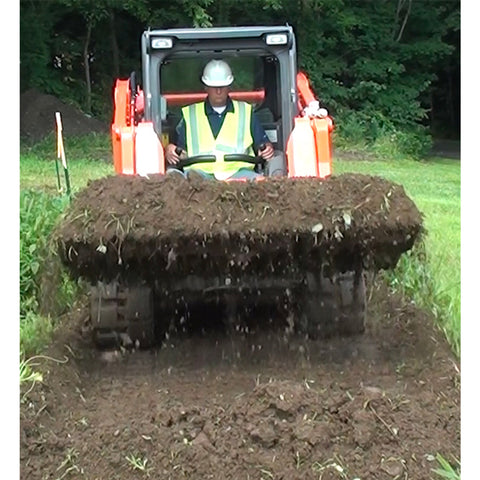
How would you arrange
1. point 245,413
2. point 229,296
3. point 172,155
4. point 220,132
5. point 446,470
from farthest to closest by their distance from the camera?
point 220,132 → point 172,155 → point 229,296 → point 245,413 → point 446,470

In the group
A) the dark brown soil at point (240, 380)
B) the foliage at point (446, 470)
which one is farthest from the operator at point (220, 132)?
the foliage at point (446, 470)

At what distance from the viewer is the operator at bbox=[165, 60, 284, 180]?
209 inches

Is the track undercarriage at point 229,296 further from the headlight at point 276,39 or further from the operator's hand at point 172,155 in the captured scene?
the headlight at point 276,39

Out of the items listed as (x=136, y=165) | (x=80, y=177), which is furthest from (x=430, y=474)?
(x=80, y=177)

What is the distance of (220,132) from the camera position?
543cm

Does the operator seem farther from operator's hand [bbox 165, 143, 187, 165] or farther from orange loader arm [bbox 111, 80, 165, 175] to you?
orange loader arm [bbox 111, 80, 165, 175]

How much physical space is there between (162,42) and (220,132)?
2.09 feet

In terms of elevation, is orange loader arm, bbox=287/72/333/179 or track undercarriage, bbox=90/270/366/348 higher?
orange loader arm, bbox=287/72/333/179

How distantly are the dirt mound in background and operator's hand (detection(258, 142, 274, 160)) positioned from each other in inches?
499

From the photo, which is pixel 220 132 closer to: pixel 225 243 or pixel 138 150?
pixel 138 150

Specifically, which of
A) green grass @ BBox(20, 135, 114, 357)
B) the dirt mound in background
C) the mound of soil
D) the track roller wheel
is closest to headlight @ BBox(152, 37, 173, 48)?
green grass @ BBox(20, 135, 114, 357)

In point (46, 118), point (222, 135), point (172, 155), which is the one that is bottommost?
point (46, 118)

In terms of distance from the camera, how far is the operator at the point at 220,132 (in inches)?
209

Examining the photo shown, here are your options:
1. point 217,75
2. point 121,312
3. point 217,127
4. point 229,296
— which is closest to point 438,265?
point 229,296
